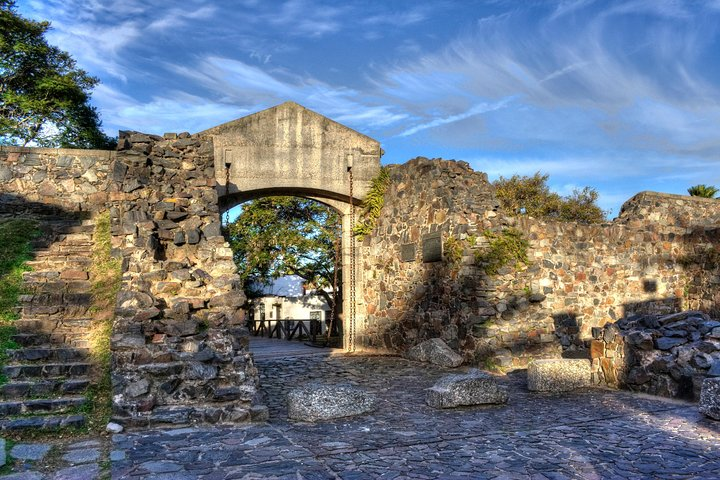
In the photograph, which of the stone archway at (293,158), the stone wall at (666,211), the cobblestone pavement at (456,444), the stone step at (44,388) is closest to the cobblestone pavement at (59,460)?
the cobblestone pavement at (456,444)

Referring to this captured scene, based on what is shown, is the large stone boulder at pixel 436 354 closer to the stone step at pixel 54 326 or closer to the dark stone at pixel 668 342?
the dark stone at pixel 668 342

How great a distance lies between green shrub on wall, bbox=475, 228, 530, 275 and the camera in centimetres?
998

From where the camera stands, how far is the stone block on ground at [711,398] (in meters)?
5.82

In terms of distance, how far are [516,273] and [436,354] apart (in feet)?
6.14

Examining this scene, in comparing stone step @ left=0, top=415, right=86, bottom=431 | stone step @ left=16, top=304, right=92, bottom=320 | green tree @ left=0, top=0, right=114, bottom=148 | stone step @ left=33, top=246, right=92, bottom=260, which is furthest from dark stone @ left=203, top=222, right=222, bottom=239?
A: green tree @ left=0, top=0, right=114, bottom=148

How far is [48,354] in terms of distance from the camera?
674cm

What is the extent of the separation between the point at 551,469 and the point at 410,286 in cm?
720

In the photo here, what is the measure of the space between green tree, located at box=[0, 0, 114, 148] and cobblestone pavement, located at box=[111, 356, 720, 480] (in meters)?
15.8

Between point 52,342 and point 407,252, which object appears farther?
point 407,252

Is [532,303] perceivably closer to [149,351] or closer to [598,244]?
[598,244]

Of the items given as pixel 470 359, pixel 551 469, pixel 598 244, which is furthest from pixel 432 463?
pixel 598 244

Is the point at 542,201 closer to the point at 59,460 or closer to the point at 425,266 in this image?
the point at 425,266

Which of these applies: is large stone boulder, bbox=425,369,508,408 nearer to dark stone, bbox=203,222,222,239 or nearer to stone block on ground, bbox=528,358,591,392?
stone block on ground, bbox=528,358,591,392

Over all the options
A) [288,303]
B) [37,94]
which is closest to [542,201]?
[288,303]
